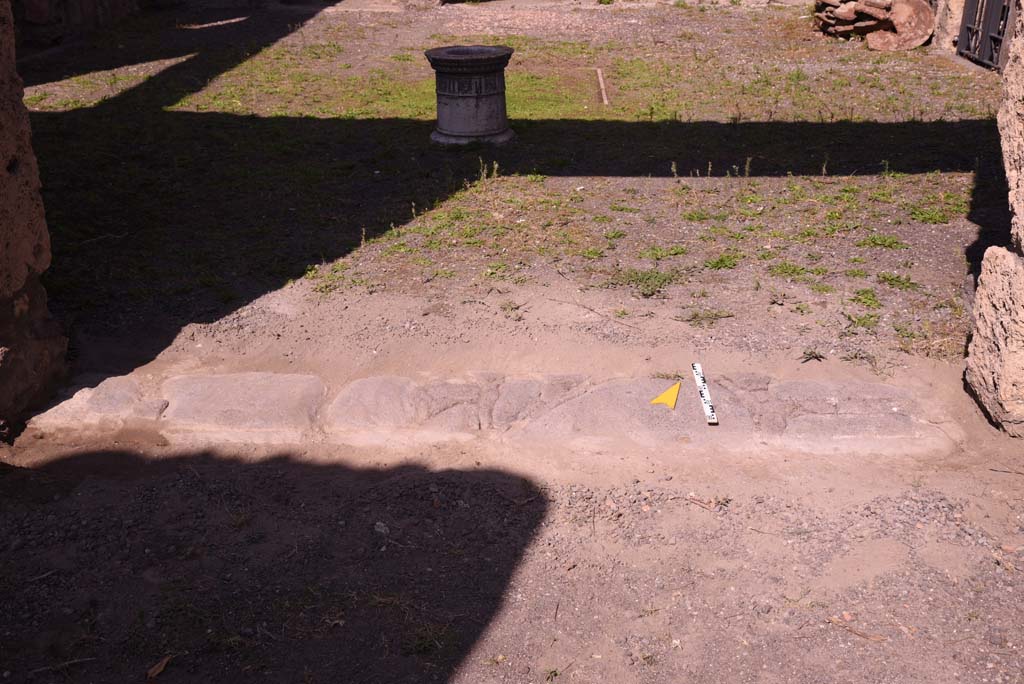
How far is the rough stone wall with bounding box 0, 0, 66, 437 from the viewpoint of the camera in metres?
4.81

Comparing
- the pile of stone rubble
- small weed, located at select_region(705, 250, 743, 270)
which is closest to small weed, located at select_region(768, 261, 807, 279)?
small weed, located at select_region(705, 250, 743, 270)

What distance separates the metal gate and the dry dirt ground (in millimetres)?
2668

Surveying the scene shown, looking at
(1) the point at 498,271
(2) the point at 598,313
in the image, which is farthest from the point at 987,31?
(2) the point at 598,313

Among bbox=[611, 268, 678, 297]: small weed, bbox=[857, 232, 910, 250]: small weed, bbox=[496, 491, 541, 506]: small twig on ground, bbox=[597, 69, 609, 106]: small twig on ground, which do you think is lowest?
bbox=[496, 491, 541, 506]: small twig on ground

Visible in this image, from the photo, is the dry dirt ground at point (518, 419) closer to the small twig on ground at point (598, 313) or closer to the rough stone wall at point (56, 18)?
the small twig on ground at point (598, 313)

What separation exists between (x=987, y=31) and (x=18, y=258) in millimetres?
12455

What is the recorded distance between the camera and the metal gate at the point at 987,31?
38.5ft

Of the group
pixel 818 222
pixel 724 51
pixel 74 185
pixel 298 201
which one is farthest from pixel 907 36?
pixel 74 185

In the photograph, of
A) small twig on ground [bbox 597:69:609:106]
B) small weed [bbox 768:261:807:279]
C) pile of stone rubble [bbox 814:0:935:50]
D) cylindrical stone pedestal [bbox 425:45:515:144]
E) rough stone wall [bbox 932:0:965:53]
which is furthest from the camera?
pile of stone rubble [bbox 814:0:935:50]

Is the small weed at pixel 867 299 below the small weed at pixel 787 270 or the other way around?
below

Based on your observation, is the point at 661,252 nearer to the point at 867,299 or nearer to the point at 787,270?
the point at 787,270

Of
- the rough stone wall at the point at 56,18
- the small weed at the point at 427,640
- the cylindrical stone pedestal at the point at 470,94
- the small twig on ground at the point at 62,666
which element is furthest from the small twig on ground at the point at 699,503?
the rough stone wall at the point at 56,18

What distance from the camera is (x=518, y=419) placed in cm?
495

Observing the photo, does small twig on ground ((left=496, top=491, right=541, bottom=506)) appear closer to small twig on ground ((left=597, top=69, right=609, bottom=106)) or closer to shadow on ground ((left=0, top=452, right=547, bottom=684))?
shadow on ground ((left=0, top=452, right=547, bottom=684))
